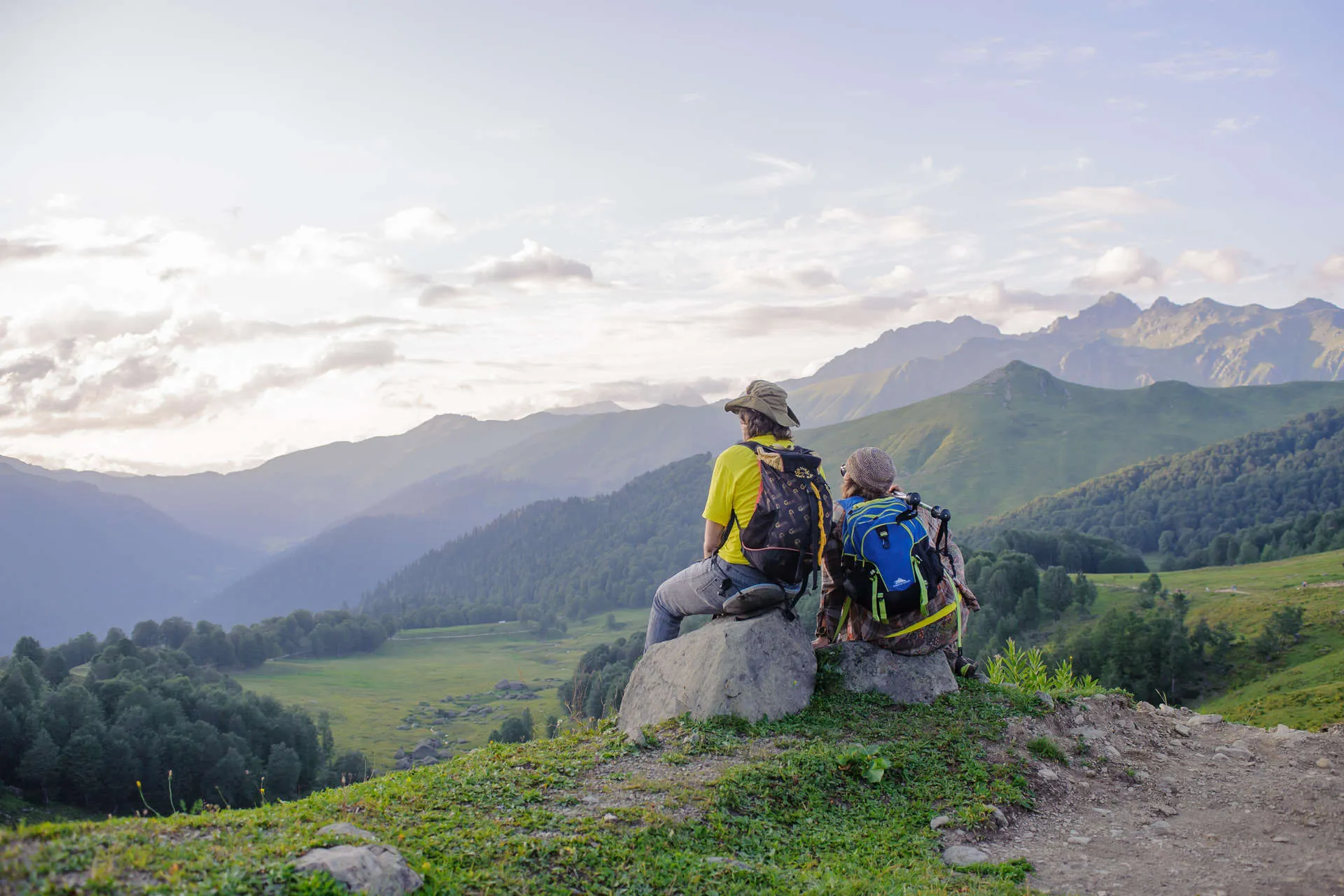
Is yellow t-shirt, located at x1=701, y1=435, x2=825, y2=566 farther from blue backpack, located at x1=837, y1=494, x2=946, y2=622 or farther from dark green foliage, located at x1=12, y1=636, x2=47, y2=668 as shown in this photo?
dark green foliage, located at x1=12, y1=636, x2=47, y2=668

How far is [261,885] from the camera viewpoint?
5152 millimetres

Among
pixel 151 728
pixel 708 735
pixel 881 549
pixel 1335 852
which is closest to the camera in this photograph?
pixel 1335 852

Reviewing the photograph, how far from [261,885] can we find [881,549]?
7.72 m

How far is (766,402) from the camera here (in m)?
11.1

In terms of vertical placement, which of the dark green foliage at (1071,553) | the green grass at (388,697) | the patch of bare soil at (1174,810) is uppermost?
the patch of bare soil at (1174,810)

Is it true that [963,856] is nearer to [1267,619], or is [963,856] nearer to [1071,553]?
[1267,619]

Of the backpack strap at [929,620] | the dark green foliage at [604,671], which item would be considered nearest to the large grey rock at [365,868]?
the backpack strap at [929,620]

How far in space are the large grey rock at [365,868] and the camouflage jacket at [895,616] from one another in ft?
22.4

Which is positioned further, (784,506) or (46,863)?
(784,506)

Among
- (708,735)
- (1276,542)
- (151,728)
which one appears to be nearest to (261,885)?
(708,735)

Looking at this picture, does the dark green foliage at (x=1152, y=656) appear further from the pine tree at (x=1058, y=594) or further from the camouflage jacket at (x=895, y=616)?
the camouflage jacket at (x=895, y=616)

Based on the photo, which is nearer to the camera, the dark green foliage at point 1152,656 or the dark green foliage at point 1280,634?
the dark green foliage at point 1280,634

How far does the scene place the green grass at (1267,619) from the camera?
28328 mm

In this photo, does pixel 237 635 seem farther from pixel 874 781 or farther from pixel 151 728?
pixel 874 781
